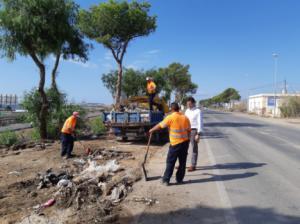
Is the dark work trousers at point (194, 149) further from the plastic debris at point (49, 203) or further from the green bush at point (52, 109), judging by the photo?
the green bush at point (52, 109)

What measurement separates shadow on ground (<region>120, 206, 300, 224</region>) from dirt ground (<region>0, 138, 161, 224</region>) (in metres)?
0.39

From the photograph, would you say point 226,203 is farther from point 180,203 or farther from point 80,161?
point 80,161

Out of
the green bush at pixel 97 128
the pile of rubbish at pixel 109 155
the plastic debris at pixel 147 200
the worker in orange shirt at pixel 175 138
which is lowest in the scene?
the pile of rubbish at pixel 109 155

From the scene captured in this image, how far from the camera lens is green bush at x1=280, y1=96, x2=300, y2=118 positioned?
150ft

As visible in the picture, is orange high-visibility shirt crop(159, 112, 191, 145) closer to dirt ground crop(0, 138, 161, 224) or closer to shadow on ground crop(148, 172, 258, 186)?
shadow on ground crop(148, 172, 258, 186)

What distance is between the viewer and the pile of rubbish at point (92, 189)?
5.16 meters

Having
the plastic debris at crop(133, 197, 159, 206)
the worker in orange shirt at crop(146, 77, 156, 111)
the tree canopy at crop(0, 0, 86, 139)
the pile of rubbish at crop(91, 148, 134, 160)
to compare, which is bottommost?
the pile of rubbish at crop(91, 148, 134, 160)

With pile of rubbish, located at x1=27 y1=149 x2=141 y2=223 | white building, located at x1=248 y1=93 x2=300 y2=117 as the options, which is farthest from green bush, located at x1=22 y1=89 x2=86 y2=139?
white building, located at x1=248 y1=93 x2=300 y2=117

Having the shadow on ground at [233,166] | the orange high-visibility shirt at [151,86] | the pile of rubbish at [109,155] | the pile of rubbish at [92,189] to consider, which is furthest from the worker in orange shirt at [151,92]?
the pile of rubbish at [92,189]

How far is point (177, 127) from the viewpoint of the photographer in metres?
6.38

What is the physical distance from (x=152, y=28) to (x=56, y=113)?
10403 mm

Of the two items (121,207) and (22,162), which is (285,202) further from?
(22,162)

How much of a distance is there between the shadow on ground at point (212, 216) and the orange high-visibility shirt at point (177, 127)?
159cm

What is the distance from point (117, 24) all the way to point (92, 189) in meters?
17.3
